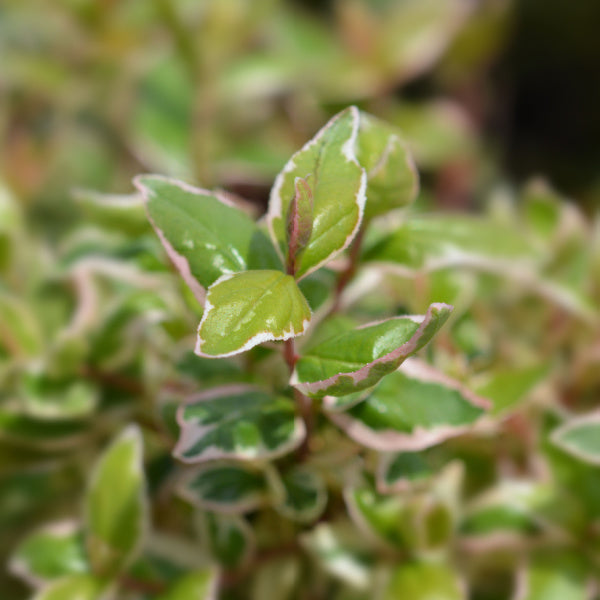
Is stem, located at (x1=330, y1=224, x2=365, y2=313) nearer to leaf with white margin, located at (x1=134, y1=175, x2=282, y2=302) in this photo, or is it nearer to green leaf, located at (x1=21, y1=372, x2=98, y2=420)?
leaf with white margin, located at (x1=134, y1=175, x2=282, y2=302)

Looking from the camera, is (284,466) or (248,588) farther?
(248,588)

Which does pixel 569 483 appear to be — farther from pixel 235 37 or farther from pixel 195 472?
A: pixel 235 37

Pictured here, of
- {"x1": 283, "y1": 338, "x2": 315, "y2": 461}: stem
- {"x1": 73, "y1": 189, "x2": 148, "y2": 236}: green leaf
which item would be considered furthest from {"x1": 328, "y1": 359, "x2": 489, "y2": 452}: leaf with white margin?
{"x1": 73, "y1": 189, "x2": 148, "y2": 236}: green leaf

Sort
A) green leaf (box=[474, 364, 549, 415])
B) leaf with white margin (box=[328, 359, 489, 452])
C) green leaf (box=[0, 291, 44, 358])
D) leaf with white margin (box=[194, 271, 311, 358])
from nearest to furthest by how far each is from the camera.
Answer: leaf with white margin (box=[194, 271, 311, 358])
leaf with white margin (box=[328, 359, 489, 452])
green leaf (box=[474, 364, 549, 415])
green leaf (box=[0, 291, 44, 358])

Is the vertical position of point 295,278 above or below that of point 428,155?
above

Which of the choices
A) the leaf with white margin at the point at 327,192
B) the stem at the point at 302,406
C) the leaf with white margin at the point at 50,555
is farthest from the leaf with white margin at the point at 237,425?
the leaf with white margin at the point at 50,555

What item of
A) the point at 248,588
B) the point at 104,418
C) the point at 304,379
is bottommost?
the point at 248,588

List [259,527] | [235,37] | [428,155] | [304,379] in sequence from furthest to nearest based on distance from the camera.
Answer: [428,155], [235,37], [259,527], [304,379]

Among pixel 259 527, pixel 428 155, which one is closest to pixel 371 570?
pixel 259 527
